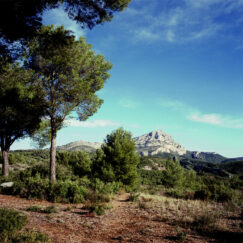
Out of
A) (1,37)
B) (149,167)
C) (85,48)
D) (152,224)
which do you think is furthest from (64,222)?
(149,167)

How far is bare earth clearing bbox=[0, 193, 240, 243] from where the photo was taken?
5281mm

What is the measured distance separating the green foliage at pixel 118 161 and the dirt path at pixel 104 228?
12.8 m

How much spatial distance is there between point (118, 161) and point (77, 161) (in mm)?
14521

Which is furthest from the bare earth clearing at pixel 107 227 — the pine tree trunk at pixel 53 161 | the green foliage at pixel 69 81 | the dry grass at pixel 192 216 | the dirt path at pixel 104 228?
the green foliage at pixel 69 81

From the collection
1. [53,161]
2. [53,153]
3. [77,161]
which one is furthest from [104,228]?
[77,161]

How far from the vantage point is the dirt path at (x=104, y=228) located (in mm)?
5277

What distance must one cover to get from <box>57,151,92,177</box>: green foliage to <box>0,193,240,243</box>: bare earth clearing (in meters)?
24.4

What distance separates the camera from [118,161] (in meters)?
21.6

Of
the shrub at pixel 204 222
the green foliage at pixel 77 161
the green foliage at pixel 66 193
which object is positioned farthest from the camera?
the green foliage at pixel 77 161

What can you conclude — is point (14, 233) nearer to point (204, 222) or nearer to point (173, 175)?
point (204, 222)

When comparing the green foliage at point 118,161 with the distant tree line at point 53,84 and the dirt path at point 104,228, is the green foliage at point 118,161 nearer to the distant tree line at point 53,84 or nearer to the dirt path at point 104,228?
the distant tree line at point 53,84

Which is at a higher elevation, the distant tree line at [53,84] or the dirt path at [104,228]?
the distant tree line at [53,84]

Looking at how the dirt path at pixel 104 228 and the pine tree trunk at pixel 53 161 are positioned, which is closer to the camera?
the dirt path at pixel 104 228

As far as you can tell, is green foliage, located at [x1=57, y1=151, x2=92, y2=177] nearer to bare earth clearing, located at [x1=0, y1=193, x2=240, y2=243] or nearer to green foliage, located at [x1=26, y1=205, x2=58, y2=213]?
green foliage, located at [x1=26, y1=205, x2=58, y2=213]
